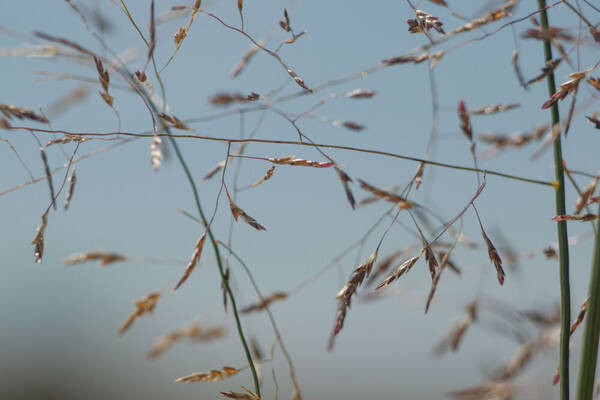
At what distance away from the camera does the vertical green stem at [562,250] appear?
41 cm

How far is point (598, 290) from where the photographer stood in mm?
393

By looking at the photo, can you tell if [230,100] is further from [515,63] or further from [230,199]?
[515,63]

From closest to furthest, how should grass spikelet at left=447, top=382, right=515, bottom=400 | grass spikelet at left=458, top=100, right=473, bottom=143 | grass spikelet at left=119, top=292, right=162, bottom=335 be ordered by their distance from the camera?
1. grass spikelet at left=447, top=382, right=515, bottom=400
2. grass spikelet at left=458, top=100, right=473, bottom=143
3. grass spikelet at left=119, top=292, right=162, bottom=335

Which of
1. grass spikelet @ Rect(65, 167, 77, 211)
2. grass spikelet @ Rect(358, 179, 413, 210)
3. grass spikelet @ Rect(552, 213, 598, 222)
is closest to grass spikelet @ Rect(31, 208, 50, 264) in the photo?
grass spikelet @ Rect(65, 167, 77, 211)

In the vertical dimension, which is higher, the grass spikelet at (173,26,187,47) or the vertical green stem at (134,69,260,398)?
the grass spikelet at (173,26,187,47)

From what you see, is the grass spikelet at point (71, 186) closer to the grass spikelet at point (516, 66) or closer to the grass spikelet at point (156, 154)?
the grass spikelet at point (156, 154)

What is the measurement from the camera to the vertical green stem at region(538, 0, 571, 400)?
410 mm

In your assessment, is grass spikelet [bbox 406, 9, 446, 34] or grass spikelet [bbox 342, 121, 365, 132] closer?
grass spikelet [bbox 406, 9, 446, 34]

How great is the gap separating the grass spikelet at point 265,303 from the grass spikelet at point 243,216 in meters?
0.09

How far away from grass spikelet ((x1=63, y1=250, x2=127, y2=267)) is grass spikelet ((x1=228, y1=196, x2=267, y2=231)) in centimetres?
18

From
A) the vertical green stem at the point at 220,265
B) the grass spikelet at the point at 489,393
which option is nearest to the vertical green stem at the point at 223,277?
the vertical green stem at the point at 220,265

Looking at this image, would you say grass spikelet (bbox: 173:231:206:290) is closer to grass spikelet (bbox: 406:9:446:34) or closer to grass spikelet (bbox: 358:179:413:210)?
grass spikelet (bbox: 358:179:413:210)

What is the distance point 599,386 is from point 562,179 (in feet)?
0.57

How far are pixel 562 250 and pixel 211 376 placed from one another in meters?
0.32
